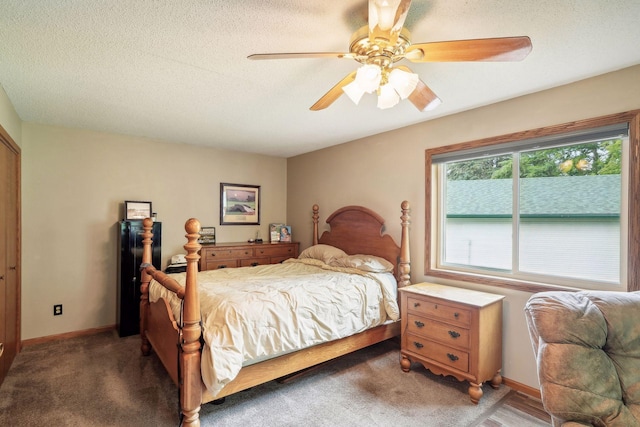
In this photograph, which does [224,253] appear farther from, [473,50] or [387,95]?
[473,50]

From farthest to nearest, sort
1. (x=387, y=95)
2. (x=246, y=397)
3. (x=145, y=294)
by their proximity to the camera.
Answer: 1. (x=145, y=294)
2. (x=246, y=397)
3. (x=387, y=95)

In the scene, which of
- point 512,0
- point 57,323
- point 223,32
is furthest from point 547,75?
point 57,323

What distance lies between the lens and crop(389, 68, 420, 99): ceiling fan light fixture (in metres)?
1.56

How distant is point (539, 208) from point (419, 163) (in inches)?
45.5

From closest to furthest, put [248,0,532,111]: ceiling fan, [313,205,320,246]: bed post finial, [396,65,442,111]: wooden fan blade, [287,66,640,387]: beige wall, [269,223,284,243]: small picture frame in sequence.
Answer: [248,0,532,111]: ceiling fan, [396,65,442,111]: wooden fan blade, [287,66,640,387]: beige wall, [313,205,320,246]: bed post finial, [269,223,284,243]: small picture frame

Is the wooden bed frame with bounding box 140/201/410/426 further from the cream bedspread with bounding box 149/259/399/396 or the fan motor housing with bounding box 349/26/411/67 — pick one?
the fan motor housing with bounding box 349/26/411/67

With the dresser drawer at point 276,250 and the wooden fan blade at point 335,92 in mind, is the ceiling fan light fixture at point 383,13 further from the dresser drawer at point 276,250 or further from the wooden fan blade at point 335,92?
the dresser drawer at point 276,250

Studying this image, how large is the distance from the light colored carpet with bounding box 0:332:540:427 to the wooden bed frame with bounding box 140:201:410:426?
0.21m

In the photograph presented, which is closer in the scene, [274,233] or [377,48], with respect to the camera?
[377,48]

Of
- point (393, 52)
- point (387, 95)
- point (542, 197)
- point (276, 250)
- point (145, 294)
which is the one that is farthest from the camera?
point (276, 250)

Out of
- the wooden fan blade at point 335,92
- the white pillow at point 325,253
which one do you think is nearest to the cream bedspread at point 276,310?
the white pillow at point 325,253

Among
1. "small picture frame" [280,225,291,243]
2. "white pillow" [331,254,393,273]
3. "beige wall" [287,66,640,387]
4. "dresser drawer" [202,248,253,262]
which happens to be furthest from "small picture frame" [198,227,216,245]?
"white pillow" [331,254,393,273]

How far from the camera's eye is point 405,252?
3.22m

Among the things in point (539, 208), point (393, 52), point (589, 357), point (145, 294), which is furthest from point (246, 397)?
point (539, 208)
